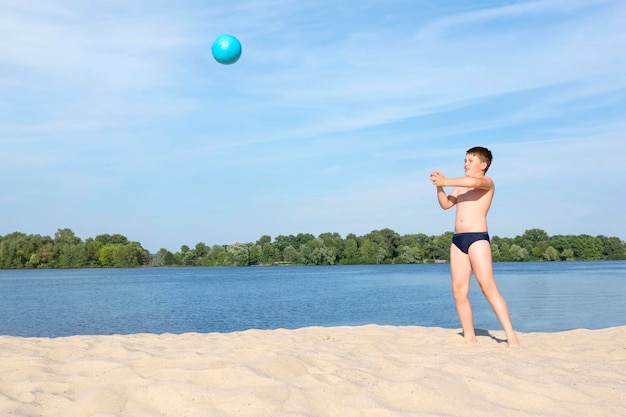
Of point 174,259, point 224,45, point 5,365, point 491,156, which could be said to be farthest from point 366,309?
point 174,259

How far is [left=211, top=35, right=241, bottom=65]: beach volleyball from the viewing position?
10156 mm

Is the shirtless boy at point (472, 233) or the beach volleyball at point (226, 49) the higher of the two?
the beach volleyball at point (226, 49)

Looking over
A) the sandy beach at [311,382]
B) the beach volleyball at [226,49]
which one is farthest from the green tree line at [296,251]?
the sandy beach at [311,382]

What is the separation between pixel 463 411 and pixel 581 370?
204 cm

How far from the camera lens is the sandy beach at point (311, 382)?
3996mm

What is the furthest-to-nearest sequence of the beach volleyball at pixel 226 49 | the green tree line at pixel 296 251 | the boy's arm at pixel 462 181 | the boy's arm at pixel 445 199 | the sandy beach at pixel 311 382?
the green tree line at pixel 296 251 < the beach volleyball at pixel 226 49 < the boy's arm at pixel 445 199 < the boy's arm at pixel 462 181 < the sandy beach at pixel 311 382

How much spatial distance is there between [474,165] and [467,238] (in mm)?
873

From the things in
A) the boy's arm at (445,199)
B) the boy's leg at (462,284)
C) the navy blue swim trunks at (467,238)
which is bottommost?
the boy's leg at (462,284)

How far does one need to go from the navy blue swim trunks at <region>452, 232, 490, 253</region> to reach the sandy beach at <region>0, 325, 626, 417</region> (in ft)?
3.87

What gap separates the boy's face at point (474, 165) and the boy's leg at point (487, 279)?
0.83m

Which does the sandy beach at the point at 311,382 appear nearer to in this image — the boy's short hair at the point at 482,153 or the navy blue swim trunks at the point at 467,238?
the navy blue swim trunks at the point at 467,238

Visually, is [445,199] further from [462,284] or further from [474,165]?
[462,284]

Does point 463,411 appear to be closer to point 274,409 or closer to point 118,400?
point 274,409

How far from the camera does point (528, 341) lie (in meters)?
7.46
